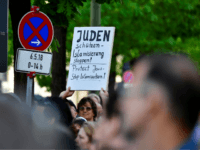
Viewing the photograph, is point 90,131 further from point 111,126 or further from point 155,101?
point 155,101

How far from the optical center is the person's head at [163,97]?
1401mm

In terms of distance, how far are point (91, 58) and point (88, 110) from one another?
106 cm

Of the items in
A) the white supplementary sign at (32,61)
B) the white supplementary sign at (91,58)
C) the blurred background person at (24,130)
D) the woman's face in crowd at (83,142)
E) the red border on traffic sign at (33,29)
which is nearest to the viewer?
the blurred background person at (24,130)

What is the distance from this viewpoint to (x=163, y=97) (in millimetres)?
1402

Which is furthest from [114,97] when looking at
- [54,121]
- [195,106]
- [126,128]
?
[54,121]

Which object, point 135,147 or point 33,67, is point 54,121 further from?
point 33,67

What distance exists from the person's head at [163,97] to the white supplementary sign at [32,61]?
435 cm

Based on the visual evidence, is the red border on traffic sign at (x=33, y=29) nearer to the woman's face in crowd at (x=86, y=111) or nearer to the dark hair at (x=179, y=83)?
the woman's face in crowd at (x=86, y=111)

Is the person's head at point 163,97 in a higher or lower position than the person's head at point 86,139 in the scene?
higher

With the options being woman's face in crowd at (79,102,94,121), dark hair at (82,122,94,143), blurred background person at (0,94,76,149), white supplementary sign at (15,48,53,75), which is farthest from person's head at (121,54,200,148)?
woman's face in crowd at (79,102,94,121)

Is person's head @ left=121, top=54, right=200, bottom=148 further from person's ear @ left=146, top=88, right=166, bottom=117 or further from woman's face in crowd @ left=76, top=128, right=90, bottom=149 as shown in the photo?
woman's face in crowd @ left=76, top=128, right=90, bottom=149

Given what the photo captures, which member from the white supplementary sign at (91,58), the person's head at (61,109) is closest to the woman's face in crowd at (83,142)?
the person's head at (61,109)

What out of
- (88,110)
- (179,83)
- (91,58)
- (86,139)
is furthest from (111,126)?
(91,58)

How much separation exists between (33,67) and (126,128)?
14.6 feet
